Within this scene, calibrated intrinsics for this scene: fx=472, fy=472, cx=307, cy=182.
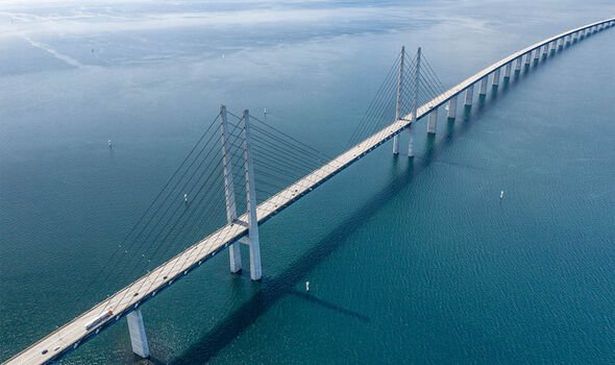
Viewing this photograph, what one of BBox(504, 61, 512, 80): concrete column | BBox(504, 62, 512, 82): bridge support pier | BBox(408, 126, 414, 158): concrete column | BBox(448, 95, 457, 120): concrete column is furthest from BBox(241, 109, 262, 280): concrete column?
BBox(504, 61, 512, 80): concrete column

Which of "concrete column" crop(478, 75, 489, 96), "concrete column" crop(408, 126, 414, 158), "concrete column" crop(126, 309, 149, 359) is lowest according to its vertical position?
"concrete column" crop(126, 309, 149, 359)

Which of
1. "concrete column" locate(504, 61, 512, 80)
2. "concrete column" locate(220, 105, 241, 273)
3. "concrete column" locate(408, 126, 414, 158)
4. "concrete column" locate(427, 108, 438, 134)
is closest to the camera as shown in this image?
"concrete column" locate(220, 105, 241, 273)

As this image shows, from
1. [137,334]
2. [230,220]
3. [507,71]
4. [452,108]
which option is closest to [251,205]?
[230,220]

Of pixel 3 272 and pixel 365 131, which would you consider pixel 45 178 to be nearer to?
pixel 3 272

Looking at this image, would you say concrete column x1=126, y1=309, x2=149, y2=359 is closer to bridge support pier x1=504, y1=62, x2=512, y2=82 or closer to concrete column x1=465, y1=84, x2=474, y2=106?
concrete column x1=465, y1=84, x2=474, y2=106

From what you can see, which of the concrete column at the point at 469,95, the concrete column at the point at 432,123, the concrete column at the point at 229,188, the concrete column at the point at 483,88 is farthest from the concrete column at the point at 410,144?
the concrete column at the point at 483,88

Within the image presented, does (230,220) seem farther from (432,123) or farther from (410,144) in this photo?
(432,123)
